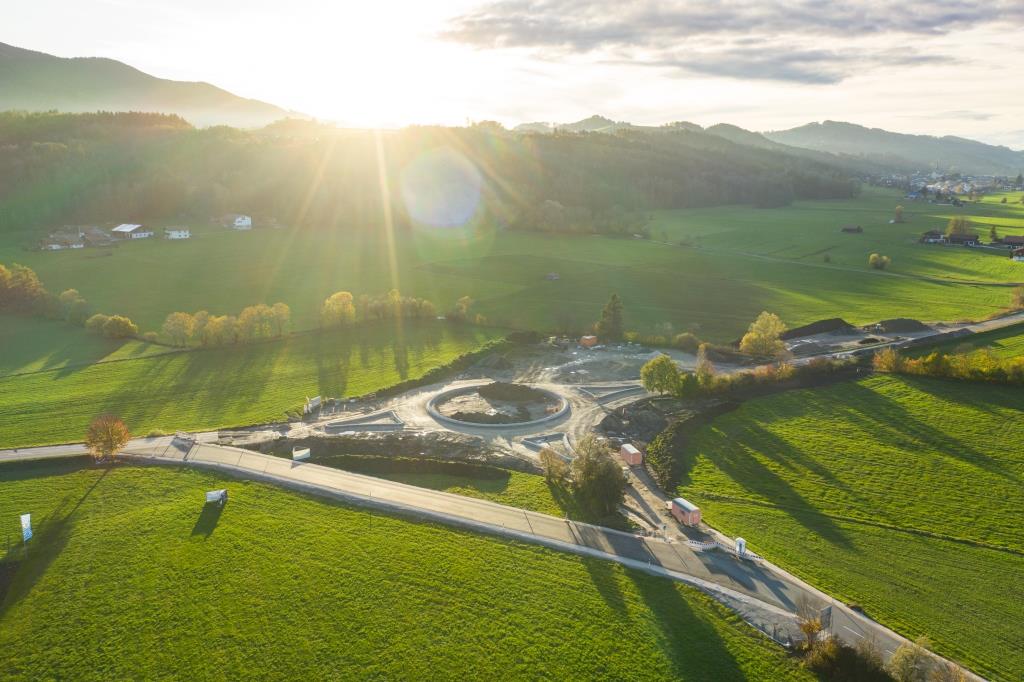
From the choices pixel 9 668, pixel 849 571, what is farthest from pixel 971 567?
pixel 9 668

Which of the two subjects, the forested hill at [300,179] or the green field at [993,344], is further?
the forested hill at [300,179]

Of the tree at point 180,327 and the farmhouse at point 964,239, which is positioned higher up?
the farmhouse at point 964,239

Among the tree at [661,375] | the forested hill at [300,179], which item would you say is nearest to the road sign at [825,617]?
the tree at [661,375]

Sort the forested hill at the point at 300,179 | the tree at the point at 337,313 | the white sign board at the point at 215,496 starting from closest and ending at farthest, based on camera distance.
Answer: the white sign board at the point at 215,496 → the tree at the point at 337,313 → the forested hill at the point at 300,179

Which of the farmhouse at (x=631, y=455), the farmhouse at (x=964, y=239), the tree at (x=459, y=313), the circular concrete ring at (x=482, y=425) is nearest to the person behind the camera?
the farmhouse at (x=631, y=455)

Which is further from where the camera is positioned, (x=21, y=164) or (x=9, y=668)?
(x=21, y=164)

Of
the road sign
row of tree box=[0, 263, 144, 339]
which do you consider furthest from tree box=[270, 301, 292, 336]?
→ the road sign

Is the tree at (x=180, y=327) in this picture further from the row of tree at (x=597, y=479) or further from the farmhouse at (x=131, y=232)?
the farmhouse at (x=131, y=232)

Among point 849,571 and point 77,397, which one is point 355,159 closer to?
point 77,397
